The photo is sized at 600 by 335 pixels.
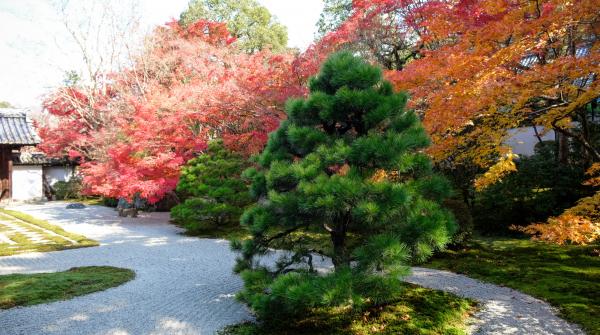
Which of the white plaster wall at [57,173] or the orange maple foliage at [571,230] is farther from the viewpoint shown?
the white plaster wall at [57,173]

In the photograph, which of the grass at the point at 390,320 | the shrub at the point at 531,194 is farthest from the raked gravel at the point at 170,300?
the shrub at the point at 531,194

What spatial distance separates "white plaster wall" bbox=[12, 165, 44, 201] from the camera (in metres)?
19.6

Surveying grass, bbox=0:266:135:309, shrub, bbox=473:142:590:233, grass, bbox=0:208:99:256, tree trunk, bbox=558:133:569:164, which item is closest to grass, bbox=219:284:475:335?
grass, bbox=0:266:135:309

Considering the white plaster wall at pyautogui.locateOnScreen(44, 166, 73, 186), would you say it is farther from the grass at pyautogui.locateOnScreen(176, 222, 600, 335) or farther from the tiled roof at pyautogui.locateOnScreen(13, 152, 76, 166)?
the grass at pyautogui.locateOnScreen(176, 222, 600, 335)

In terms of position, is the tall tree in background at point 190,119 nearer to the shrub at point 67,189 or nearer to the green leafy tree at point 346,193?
the green leafy tree at point 346,193

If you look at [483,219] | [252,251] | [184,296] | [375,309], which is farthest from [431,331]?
[483,219]

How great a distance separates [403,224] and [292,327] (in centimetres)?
160

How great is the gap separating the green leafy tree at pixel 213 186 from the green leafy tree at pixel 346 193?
5535 millimetres

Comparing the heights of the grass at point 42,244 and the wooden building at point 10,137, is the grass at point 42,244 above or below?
below

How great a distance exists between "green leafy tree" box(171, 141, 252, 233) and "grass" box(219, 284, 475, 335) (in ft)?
19.6

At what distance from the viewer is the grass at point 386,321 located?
406cm

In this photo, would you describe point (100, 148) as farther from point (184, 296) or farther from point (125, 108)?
point (184, 296)

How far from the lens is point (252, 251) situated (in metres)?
4.54

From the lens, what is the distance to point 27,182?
2000 centimetres
